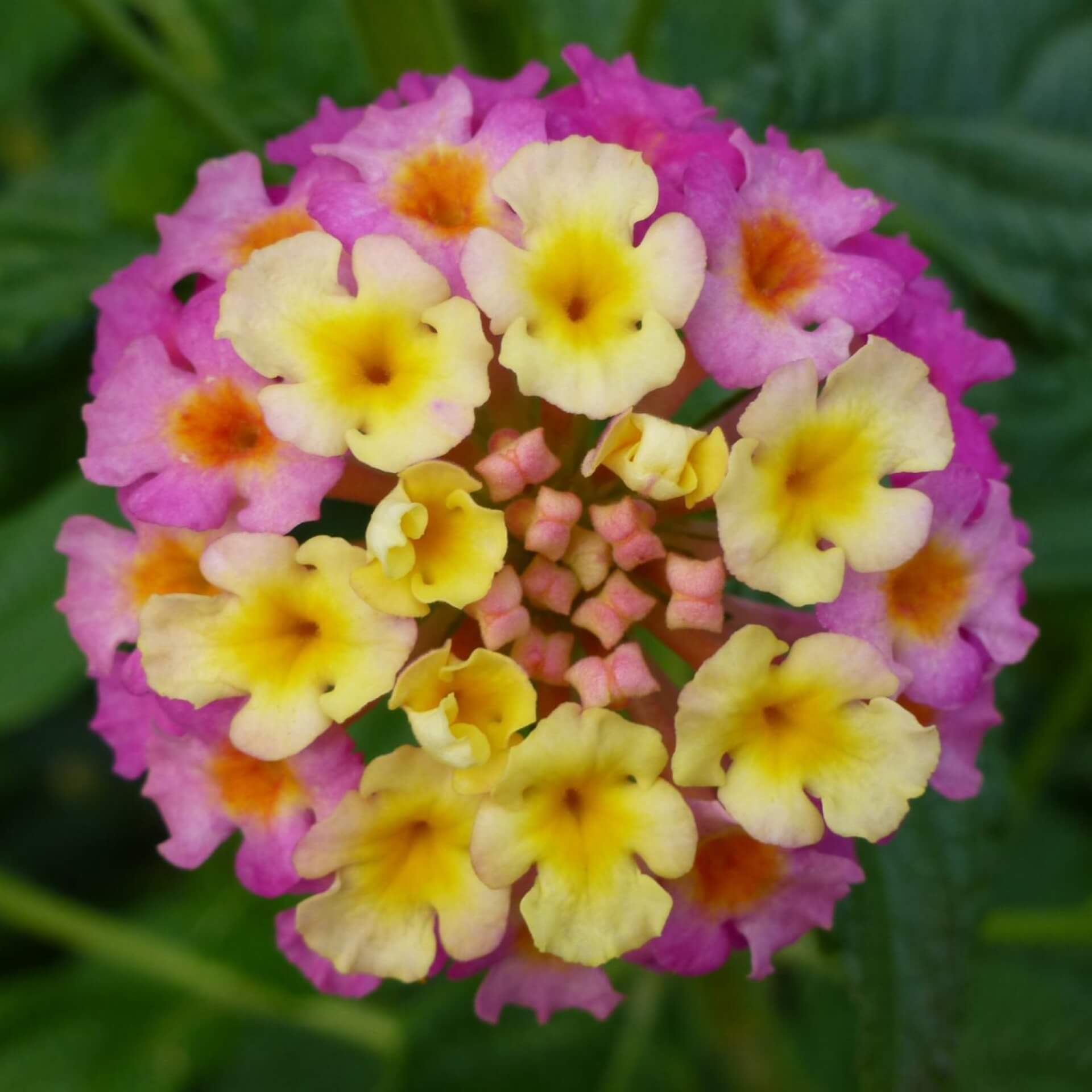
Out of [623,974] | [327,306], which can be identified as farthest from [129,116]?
[623,974]

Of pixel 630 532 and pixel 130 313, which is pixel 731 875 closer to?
pixel 630 532

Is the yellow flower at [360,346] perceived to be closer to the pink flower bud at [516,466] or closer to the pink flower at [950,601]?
the pink flower bud at [516,466]

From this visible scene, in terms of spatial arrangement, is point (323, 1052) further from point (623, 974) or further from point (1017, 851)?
point (1017, 851)

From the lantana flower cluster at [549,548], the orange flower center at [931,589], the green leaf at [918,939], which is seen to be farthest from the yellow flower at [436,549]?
the green leaf at [918,939]

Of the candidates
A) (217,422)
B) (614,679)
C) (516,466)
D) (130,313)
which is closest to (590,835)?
(614,679)

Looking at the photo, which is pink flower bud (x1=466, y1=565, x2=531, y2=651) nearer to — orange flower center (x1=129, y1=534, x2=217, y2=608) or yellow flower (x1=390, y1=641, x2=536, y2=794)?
yellow flower (x1=390, y1=641, x2=536, y2=794)
